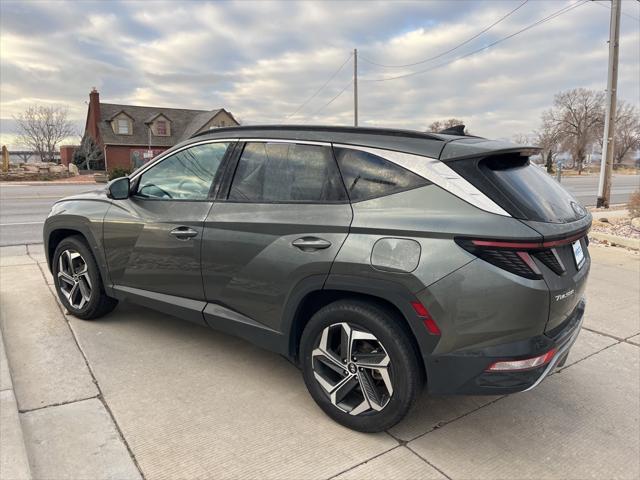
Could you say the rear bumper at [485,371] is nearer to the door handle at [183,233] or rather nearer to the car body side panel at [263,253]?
the car body side panel at [263,253]

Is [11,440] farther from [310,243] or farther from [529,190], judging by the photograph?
[529,190]

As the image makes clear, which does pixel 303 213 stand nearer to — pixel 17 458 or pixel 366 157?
pixel 366 157

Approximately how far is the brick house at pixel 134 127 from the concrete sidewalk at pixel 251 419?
4139 cm

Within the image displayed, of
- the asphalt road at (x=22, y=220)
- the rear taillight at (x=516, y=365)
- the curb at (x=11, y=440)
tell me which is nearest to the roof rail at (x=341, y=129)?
the rear taillight at (x=516, y=365)

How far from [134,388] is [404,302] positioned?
6.40 feet

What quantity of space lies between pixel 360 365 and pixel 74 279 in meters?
2.96

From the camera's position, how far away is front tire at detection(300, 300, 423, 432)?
2.57 meters

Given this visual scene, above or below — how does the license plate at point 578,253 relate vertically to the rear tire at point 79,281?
above

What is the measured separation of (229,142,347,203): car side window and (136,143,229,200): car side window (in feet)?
0.87

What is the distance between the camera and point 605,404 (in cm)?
324

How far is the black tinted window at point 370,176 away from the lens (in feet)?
8.70

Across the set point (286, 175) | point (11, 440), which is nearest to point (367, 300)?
point (286, 175)

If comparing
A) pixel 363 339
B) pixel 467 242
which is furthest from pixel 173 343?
pixel 467 242

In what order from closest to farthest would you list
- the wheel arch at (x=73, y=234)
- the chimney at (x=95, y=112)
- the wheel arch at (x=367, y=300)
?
the wheel arch at (x=367, y=300) < the wheel arch at (x=73, y=234) < the chimney at (x=95, y=112)
